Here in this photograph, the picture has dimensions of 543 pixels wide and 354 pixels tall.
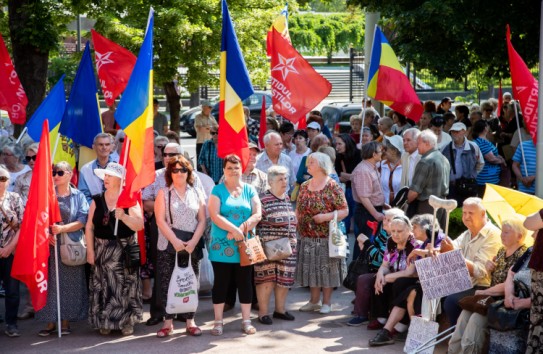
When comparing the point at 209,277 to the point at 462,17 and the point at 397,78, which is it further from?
the point at 462,17

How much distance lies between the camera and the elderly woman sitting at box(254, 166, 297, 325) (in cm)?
A: 935

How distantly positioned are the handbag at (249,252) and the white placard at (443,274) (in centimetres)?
168

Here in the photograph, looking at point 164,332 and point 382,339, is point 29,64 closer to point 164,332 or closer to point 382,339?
point 164,332

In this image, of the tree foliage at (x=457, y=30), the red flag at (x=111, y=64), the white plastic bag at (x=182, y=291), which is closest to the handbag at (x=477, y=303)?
the white plastic bag at (x=182, y=291)

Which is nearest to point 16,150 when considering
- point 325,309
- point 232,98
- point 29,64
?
point 232,98

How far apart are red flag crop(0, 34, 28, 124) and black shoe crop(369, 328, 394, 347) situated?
6193 mm

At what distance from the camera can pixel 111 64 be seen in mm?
12172

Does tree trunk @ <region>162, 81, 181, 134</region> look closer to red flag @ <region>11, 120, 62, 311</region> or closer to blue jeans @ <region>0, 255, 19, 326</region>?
blue jeans @ <region>0, 255, 19, 326</region>

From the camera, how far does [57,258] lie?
8.95 meters

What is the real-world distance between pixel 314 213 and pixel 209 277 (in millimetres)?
1415

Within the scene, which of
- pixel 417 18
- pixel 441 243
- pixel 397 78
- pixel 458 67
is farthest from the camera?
pixel 458 67

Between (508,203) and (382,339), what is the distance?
173 centimetres

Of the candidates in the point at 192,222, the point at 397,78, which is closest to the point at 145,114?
the point at 192,222

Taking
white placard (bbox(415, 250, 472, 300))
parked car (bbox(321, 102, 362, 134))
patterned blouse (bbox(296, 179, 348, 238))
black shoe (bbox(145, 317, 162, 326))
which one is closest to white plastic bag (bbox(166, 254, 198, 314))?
black shoe (bbox(145, 317, 162, 326))
